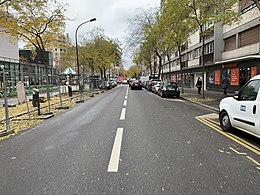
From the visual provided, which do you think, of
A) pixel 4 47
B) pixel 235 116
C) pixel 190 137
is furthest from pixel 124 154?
pixel 4 47

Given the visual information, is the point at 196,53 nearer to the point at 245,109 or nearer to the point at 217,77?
the point at 217,77

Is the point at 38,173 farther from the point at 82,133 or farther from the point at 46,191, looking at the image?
the point at 82,133

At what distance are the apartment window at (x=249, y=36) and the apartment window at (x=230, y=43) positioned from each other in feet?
4.51

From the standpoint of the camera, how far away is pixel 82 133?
21.9 feet

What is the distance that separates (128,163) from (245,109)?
3389 millimetres

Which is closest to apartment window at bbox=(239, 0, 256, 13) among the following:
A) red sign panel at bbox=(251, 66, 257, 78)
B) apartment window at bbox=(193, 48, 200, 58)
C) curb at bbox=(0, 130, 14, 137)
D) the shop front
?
the shop front

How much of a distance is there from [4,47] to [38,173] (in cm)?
2659

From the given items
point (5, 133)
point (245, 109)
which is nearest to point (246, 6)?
point (245, 109)

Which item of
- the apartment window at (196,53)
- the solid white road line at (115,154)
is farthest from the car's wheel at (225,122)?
the apartment window at (196,53)

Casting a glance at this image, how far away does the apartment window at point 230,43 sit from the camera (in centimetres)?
2167

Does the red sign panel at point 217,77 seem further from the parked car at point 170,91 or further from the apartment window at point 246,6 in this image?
the parked car at point 170,91

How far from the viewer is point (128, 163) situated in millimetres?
4211

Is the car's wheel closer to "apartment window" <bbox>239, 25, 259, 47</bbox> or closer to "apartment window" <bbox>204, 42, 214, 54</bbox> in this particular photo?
"apartment window" <bbox>239, 25, 259, 47</bbox>

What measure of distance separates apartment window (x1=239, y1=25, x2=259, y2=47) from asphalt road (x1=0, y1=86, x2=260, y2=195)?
14910 millimetres
